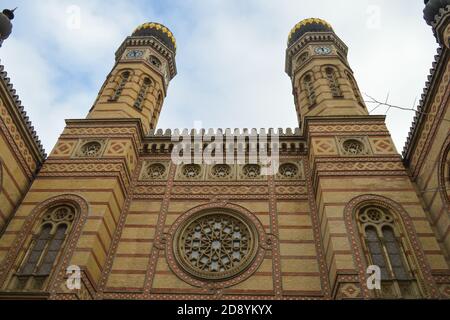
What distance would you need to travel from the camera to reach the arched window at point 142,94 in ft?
44.1

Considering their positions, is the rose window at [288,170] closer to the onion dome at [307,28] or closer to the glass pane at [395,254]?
Answer: the glass pane at [395,254]

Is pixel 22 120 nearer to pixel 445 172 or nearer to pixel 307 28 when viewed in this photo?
pixel 445 172

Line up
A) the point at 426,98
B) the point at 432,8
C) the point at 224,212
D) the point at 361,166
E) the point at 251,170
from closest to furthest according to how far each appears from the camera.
Answer: the point at 432,8
the point at 426,98
the point at 361,166
the point at 224,212
the point at 251,170

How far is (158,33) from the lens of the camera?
16.6 m

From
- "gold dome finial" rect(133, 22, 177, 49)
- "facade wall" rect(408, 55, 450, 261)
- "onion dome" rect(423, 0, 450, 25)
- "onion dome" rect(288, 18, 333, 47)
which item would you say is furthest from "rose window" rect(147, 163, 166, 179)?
"onion dome" rect(288, 18, 333, 47)

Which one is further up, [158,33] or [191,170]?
[158,33]

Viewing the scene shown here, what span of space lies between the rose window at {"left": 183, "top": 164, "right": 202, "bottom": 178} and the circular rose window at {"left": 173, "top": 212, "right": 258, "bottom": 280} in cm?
154

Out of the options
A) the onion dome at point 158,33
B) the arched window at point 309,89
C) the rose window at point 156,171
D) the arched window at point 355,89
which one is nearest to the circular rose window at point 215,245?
the rose window at point 156,171

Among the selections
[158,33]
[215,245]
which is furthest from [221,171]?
[158,33]

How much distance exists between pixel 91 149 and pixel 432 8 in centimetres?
940

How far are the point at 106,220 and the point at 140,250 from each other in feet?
3.59

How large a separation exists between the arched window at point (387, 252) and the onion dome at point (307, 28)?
970 centimetres

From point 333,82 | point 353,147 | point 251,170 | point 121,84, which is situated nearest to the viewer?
point 353,147

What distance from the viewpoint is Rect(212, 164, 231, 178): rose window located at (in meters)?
11.2
